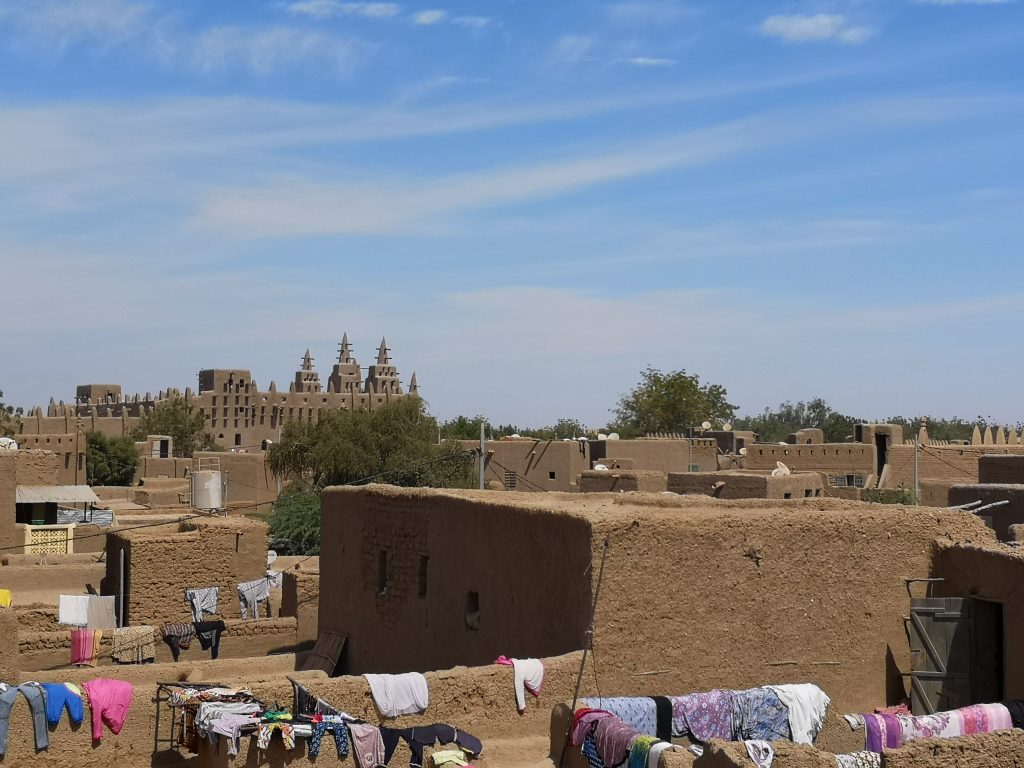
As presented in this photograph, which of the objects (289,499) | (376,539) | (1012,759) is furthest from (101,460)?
(1012,759)

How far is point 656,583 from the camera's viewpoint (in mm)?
11883

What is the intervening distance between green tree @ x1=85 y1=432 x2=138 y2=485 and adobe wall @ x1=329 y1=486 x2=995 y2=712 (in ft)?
178

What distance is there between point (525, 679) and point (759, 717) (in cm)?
214

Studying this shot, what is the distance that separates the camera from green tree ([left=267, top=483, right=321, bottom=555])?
3891 centimetres

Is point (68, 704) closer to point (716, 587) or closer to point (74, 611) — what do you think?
point (716, 587)

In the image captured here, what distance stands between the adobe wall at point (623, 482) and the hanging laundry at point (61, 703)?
54.1 feet

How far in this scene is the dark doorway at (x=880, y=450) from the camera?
43.0 metres

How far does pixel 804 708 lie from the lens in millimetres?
11102

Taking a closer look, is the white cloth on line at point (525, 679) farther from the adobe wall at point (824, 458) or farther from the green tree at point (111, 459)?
the green tree at point (111, 459)

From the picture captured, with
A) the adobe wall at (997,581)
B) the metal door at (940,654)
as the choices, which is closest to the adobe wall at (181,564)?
the metal door at (940,654)

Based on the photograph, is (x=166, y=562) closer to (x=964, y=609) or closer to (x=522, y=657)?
(x=522, y=657)

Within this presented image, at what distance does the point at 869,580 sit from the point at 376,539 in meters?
7.11

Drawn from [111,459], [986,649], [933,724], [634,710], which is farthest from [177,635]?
[111,459]

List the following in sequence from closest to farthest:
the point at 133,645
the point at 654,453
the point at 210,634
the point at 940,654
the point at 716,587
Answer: the point at 716,587, the point at 940,654, the point at 133,645, the point at 210,634, the point at 654,453
